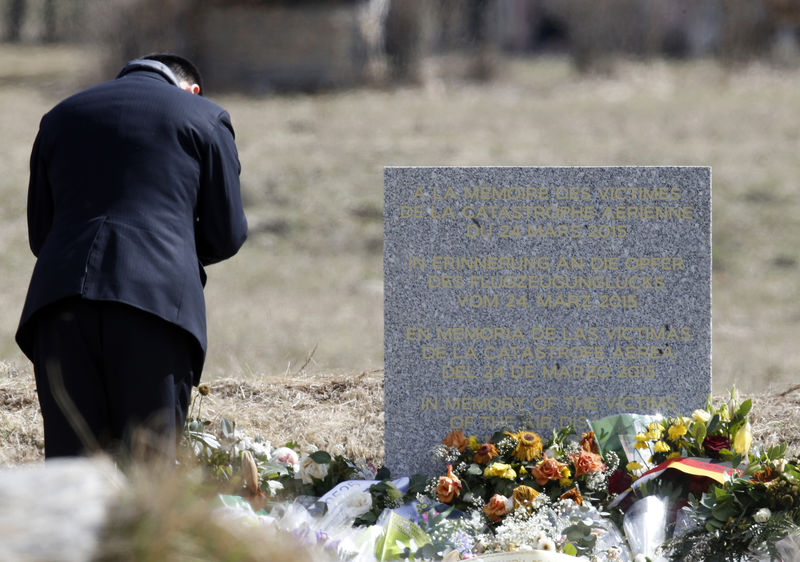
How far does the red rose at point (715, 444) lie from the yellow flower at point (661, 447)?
14cm

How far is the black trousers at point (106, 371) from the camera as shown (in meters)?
3.11

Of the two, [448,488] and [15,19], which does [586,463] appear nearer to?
[448,488]

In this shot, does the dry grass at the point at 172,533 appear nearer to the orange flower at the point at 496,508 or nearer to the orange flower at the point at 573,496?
the orange flower at the point at 496,508

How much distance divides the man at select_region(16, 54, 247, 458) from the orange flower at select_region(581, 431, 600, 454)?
1.61m

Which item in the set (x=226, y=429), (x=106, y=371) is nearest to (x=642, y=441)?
(x=226, y=429)

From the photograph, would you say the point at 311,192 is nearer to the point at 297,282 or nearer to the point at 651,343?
the point at 297,282

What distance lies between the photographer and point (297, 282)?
31.5 ft

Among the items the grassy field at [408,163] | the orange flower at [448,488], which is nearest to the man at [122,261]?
the orange flower at [448,488]

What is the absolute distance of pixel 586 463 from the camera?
12.4 ft

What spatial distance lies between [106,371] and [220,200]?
26.5 inches

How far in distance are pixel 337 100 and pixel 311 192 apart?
18.8 ft

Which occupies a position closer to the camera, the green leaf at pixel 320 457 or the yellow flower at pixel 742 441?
the yellow flower at pixel 742 441

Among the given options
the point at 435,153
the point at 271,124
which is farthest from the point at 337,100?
the point at 435,153

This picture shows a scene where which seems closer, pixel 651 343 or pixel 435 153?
pixel 651 343
